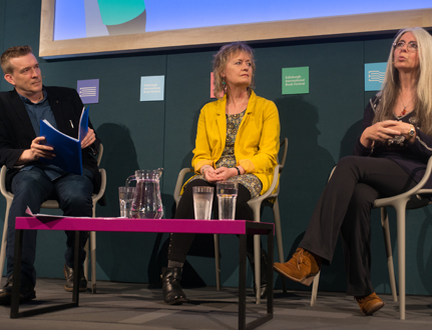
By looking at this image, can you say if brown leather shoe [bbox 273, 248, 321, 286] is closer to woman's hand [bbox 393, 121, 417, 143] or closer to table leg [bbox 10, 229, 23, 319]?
woman's hand [bbox 393, 121, 417, 143]

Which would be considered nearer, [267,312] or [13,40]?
[267,312]

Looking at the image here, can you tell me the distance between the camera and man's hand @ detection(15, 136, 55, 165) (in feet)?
7.59

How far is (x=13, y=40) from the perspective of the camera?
3.65m

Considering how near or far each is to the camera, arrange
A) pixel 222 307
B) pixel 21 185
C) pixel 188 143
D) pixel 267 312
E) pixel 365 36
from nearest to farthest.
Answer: pixel 267 312, pixel 222 307, pixel 21 185, pixel 365 36, pixel 188 143

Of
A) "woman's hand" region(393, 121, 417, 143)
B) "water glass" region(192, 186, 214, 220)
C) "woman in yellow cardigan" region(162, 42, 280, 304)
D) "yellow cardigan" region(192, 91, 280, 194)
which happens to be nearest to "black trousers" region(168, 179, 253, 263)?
"woman in yellow cardigan" region(162, 42, 280, 304)

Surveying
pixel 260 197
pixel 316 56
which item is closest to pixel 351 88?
pixel 316 56

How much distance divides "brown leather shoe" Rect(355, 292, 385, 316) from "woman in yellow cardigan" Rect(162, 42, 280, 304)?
0.63m

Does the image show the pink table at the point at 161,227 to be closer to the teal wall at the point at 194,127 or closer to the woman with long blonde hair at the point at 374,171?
the woman with long blonde hair at the point at 374,171

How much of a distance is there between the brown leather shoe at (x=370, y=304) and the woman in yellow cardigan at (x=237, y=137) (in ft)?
2.08

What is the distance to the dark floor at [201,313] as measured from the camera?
5.45 ft

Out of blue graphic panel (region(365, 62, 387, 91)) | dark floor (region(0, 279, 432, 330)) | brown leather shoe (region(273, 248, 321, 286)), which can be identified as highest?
blue graphic panel (region(365, 62, 387, 91))

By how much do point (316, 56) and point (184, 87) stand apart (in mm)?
943

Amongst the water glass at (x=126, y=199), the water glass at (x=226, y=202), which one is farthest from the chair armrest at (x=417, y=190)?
the water glass at (x=126, y=199)

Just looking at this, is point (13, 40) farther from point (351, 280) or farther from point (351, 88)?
point (351, 280)
